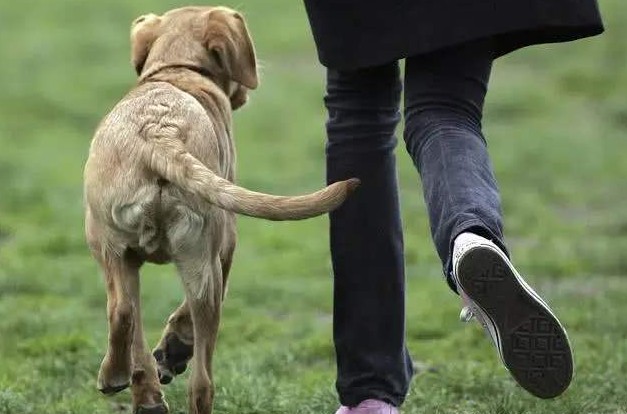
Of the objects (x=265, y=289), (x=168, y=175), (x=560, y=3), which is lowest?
(x=265, y=289)

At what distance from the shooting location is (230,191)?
3.99 metres

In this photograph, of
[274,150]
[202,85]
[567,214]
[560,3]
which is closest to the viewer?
[560,3]

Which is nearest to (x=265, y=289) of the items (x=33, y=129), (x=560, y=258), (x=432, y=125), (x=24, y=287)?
(x=24, y=287)

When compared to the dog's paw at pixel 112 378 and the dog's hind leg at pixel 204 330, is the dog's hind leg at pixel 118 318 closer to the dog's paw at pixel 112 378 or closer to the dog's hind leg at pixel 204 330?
the dog's paw at pixel 112 378

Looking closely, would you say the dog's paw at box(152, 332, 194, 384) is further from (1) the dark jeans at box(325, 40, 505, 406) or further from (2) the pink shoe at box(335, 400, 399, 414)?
(2) the pink shoe at box(335, 400, 399, 414)

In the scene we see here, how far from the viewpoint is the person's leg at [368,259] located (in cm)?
428

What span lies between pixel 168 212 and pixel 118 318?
13.8 inches

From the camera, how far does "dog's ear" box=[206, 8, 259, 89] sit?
4.95 metres

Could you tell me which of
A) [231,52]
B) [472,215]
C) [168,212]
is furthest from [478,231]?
[231,52]

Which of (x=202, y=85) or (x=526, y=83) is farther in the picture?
(x=526, y=83)

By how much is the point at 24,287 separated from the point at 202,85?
11.0 ft

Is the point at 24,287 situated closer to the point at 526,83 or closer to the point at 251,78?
the point at 251,78

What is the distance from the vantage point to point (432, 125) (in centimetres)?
398

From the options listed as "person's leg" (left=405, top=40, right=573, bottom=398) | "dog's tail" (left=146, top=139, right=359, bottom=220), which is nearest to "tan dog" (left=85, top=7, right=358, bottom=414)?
"dog's tail" (left=146, top=139, right=359, bottom=220)
